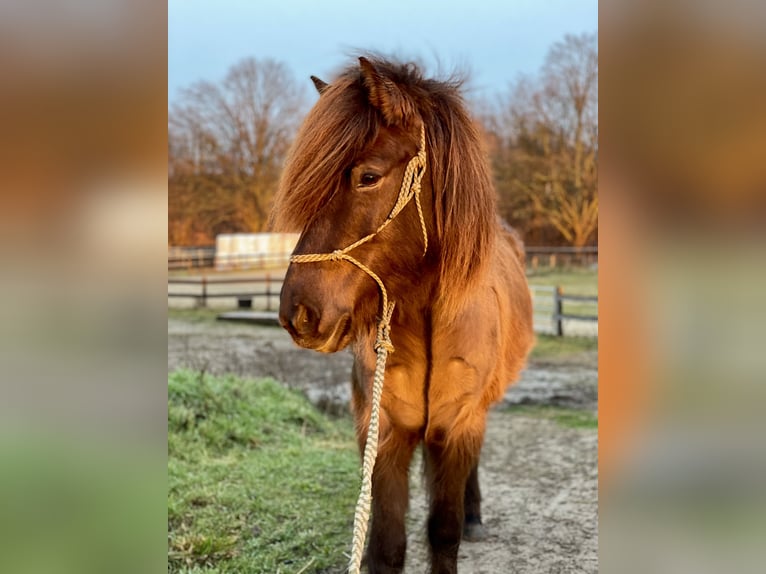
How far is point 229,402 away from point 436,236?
4343 millimetres

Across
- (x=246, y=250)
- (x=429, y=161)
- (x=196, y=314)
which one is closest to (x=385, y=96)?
(x=429, y=161)

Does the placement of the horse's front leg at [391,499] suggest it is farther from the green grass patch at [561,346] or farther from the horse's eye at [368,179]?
the green grass patch at [561,346]

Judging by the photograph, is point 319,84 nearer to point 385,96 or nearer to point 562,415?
point 385,96

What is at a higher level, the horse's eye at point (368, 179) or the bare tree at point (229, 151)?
the bare tree at point (229, 151)

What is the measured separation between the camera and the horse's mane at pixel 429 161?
1.97 metres

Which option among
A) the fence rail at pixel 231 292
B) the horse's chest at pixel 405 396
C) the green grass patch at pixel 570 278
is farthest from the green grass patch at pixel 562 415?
the fence rail at pixel 231 292

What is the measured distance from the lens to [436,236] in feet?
7.12

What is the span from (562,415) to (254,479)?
4.05 meters

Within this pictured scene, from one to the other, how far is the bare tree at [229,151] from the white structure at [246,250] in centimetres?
39

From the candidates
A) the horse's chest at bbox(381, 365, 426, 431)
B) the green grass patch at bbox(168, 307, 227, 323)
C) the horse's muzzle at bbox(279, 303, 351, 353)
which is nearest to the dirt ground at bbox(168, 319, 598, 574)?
the green grass patch at bbox(168, 307, 227, 323)

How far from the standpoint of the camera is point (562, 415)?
7016 millimetres

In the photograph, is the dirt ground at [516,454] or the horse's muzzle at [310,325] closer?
the horse's muzzle at [310,325]
